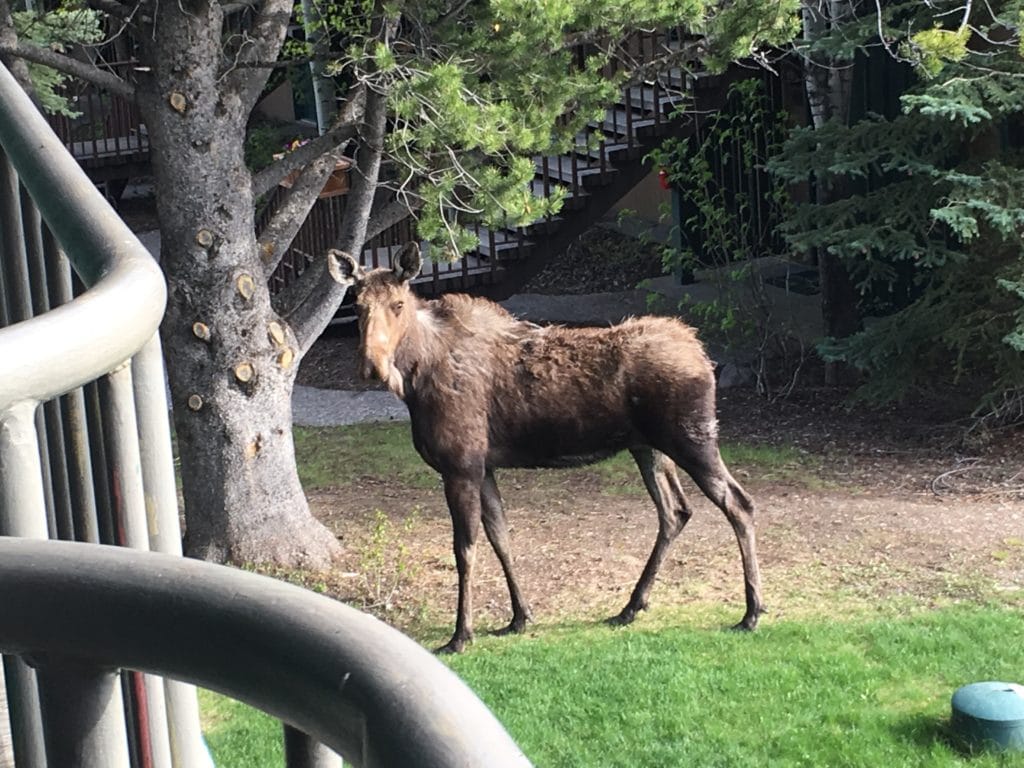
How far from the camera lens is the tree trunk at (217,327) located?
844 cm

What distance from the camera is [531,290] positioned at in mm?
17406

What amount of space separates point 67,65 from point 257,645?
309 inches

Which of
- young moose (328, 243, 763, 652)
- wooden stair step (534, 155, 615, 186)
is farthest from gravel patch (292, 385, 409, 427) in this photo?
young moose (328, 243, 763, 652)

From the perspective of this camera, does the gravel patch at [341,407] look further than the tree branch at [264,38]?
Yes

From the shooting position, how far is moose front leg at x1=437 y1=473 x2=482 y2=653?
7.71 m

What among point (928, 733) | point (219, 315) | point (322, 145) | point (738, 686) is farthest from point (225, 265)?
point (928, 733)

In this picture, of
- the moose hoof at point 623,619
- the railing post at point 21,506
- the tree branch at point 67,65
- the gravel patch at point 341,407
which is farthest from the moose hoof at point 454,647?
the railing post at point 21,506

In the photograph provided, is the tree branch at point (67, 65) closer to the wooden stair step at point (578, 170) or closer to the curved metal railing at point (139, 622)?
the wooden stair step at point (578, 170)

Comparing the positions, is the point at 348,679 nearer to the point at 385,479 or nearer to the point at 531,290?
the point at 385,479

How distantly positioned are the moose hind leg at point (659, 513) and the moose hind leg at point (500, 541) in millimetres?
509

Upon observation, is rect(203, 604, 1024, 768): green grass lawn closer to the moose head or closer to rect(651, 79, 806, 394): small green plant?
the moose head

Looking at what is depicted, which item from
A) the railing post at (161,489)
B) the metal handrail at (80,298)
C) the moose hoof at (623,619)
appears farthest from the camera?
the moose hoof at (623,619)

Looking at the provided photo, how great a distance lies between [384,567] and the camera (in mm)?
8883

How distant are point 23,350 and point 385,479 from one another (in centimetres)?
951
